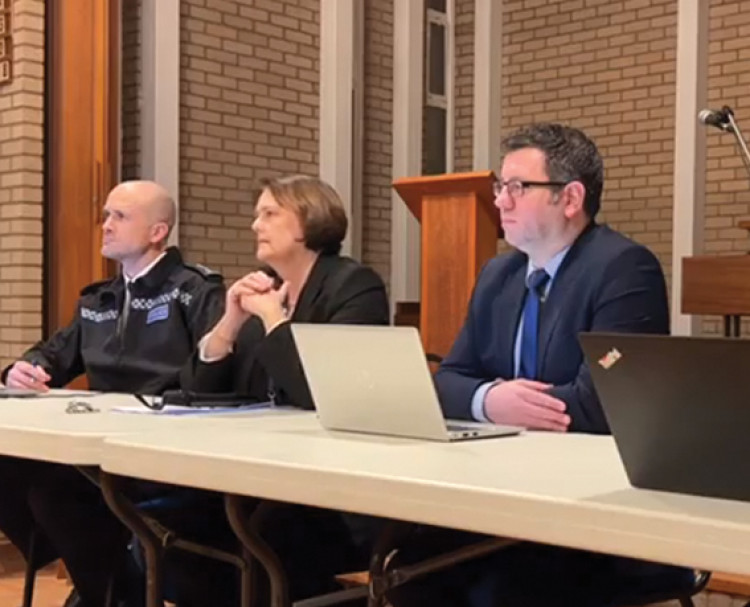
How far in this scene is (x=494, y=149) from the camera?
8.45 meters

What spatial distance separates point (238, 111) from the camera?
20.8 ft

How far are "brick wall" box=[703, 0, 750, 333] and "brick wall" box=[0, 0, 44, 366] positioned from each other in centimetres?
419

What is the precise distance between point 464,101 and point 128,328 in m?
5.78

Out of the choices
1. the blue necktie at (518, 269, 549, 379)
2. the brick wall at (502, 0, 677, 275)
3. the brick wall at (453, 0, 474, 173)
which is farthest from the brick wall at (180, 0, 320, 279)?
the blue necktie at (518, 269, 549, 379)

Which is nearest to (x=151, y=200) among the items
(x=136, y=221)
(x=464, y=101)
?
(x=136, y=221)

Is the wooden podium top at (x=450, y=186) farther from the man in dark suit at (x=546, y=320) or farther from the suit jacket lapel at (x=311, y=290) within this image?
the man in dark suit at (x=546, y=320)

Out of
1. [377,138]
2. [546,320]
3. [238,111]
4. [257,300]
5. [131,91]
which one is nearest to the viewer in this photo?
[546,320]

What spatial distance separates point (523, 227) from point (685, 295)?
3656 mm

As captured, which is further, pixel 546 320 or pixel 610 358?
pixel 546 320

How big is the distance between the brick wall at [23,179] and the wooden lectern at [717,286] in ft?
9.99

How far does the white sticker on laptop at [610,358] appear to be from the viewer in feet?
4.19

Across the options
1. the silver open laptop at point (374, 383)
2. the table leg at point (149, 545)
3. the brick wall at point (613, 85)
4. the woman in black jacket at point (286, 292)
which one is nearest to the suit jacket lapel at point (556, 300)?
the silver open laptop at point (374, 383)

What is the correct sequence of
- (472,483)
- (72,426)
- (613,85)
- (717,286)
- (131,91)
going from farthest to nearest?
(613,85) → (131,91) → (717,286) → (72,426) → (472,483)

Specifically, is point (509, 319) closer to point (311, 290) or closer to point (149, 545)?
point (311, 290)
